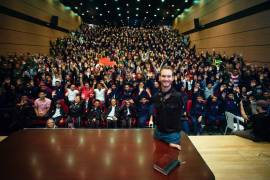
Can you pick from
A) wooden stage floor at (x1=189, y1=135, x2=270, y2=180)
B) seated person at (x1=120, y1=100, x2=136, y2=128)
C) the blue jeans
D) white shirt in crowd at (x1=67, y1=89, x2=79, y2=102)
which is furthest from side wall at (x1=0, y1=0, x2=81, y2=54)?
the blue jeans

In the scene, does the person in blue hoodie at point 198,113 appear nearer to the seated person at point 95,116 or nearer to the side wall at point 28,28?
the seated person at point 95,116

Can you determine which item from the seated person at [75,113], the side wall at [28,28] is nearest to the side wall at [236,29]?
the seated person at [75,113]

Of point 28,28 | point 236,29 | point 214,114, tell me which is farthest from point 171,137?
point 28,28

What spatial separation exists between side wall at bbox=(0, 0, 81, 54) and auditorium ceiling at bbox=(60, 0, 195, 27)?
3876 millimetres

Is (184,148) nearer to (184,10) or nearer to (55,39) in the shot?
(55,39)

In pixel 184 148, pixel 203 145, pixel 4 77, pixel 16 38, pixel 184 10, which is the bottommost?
pixel 203 145

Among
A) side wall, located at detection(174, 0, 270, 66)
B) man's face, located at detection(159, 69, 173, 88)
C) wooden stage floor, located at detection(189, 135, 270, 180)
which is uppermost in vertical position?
side wall, located at detection(174, 0, 270, 66)

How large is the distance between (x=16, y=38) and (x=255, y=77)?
36.0 feet

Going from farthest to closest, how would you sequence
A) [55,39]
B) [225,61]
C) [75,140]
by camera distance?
[55,39], [225,61], [75,140]

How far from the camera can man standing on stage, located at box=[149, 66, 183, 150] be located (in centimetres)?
269

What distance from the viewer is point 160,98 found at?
9.13ft

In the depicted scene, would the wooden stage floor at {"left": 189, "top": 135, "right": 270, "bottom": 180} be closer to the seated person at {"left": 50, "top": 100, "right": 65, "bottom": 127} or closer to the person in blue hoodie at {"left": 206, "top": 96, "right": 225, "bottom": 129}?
the person in blue hoodie at {"left": 206, "top": 96, "right": 225, "bottom": 129}

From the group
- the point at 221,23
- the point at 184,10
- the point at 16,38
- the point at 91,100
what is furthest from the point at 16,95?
the point at 184,10

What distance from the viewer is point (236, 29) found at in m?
13.8
